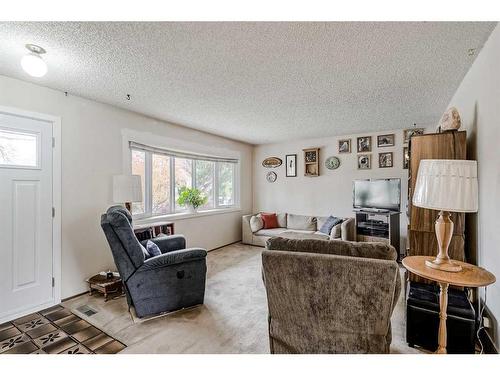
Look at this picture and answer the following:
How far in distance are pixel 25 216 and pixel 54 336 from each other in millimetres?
1198

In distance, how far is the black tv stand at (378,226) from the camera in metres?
3.96

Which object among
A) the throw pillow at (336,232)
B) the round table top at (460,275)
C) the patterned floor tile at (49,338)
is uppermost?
the round table top at (460,275)

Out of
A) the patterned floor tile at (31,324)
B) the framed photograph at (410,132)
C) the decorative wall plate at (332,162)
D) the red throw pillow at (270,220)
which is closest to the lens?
the patterned floor tile at (31,324)

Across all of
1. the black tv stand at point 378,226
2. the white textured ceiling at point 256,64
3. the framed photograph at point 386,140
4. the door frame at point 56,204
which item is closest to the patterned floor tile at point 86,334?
the door frame at point 56,204

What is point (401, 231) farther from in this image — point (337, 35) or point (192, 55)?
point (192, 55)

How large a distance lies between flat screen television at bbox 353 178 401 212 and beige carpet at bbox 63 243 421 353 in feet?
5.98

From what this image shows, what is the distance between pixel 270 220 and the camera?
5.29 metres

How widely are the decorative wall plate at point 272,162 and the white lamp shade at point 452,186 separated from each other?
410cm

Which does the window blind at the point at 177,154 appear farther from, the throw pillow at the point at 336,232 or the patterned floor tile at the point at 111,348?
the throw pillow at the point at 336,232

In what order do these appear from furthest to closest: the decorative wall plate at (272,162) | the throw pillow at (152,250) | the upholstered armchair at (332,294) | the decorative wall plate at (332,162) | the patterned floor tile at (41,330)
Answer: the decorative wall plate at (272,162) → the decorative wall plate at (332,162) → the throw pillow at (152,250) → the patterned floor tile at (41,330) → the upholstered armchair at (332,294)

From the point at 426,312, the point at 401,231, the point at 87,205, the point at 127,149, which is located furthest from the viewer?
the point at 401,231
